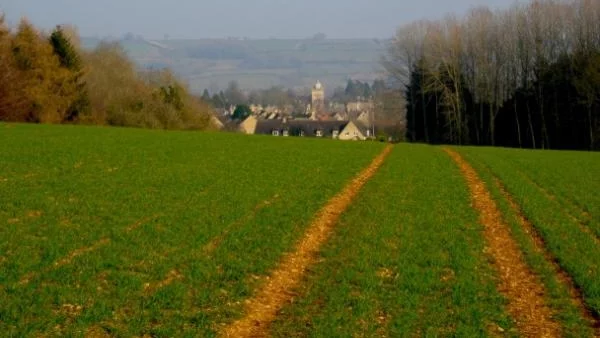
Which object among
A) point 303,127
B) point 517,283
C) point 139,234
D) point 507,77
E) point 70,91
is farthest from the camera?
point 303,127

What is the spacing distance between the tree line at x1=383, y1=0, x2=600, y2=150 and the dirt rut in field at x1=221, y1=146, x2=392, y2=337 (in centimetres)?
6324

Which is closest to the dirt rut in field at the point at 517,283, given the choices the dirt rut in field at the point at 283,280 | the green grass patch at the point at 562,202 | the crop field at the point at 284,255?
the crop field at the point at 284,255

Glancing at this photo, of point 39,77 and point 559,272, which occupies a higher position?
point 39,77

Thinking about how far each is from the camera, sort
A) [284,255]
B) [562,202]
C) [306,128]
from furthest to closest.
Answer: [306,128], [562,202], [284,255]

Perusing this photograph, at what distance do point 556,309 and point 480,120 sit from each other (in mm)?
81352

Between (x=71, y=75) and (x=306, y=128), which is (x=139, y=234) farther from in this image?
(x=306, y=128)

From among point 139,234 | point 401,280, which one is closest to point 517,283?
point 401,280

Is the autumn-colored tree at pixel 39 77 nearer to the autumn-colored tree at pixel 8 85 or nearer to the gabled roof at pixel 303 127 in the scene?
the autumn-colored tree at pixel 8 85

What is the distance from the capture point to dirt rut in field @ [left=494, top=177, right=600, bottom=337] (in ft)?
32.7

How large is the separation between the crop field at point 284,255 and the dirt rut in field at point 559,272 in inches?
1.6

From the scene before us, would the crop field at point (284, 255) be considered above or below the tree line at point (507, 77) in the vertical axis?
below

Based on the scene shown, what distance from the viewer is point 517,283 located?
11906 mm

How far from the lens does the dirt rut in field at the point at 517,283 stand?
31.5 feet

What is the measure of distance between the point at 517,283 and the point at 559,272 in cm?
125
